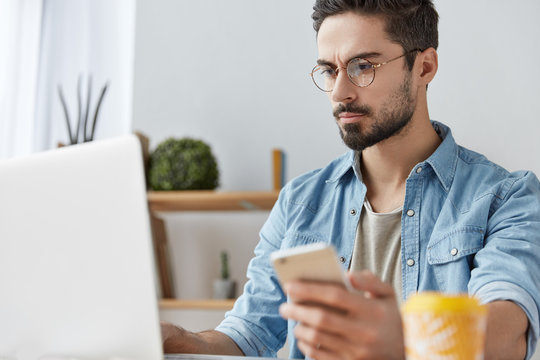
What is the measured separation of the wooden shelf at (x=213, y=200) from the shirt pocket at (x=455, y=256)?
810 millimetres

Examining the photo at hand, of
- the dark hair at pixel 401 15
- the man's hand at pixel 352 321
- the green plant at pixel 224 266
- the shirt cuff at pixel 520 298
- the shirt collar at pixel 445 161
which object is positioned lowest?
the green plant at pixel 224 266

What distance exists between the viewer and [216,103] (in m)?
2.38

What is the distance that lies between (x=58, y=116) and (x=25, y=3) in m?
0.51

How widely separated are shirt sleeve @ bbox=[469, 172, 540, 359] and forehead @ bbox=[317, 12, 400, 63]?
0.47 m

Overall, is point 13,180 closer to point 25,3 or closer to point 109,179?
point 109,179

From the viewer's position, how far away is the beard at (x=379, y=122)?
1456mm

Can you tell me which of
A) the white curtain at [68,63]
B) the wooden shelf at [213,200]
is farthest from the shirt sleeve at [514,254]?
the white curtain at [68,63]

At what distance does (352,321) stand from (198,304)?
152 cm

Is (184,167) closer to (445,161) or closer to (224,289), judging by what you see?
(224,289)

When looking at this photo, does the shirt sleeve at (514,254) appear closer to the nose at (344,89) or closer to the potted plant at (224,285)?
the nose at (344,89)

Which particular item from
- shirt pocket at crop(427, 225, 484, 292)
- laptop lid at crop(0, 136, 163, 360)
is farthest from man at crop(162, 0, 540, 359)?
laptop lid at crop(0, 136, 163, 360)

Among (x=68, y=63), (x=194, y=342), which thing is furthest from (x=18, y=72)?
(x=194, y=342)

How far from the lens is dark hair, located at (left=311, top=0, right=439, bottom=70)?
148 cm

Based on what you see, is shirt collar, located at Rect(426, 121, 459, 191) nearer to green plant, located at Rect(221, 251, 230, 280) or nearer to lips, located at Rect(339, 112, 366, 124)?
lips, located at Rect(339, 112, 366, 124)
